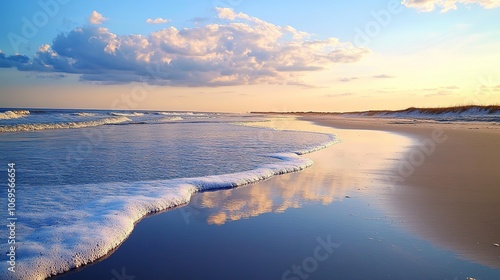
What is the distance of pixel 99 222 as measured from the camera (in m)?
5.38

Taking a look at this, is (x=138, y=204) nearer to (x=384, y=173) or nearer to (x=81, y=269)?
(x=81, y=269)

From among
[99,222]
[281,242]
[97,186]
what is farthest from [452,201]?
[97,186]

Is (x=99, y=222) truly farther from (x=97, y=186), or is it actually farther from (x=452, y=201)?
(x=452, y=201)

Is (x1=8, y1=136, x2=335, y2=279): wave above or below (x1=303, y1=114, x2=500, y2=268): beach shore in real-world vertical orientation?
below

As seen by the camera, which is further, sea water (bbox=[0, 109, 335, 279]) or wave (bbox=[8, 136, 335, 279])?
sea water (bbox=[0, 109, 335, 279])

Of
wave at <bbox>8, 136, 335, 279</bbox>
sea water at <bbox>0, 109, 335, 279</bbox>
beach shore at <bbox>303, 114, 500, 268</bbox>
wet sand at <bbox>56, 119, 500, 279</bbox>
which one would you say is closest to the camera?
wet sand at <bbox>56, 119, 500, 279</bbox>

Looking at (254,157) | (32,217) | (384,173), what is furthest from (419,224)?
(254,157)

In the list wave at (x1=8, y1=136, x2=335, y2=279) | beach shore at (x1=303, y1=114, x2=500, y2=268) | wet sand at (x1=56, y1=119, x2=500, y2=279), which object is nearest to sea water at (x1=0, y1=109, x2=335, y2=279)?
wave at (x1=8, y1=136, x2=335, y2=279)

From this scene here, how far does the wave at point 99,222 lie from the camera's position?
4172 millimetres

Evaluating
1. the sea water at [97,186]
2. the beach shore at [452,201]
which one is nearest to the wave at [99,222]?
the sea water at [97,186]

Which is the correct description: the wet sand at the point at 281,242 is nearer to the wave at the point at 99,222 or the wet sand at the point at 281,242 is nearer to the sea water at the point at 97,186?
the wave at the point at 99,222

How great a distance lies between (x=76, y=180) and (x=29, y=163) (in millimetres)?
3128

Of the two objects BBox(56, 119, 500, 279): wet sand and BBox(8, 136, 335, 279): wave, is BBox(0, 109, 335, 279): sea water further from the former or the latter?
BBox(56, 119, 500, 279): wet sand

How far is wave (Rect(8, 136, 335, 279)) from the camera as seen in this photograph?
417cm
